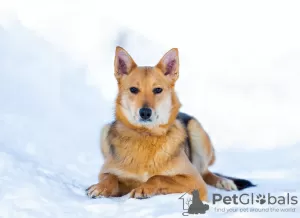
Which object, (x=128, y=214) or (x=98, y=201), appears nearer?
(x=128, y=214)

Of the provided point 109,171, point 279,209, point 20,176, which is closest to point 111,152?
point 109,171

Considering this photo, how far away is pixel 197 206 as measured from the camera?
5211 mm

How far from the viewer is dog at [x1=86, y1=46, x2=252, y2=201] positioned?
19.6 ft

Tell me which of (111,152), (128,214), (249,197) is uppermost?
(111,152)

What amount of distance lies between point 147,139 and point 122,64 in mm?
927

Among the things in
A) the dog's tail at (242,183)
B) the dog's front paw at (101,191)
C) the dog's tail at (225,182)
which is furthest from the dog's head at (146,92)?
the dog's tail at (242,183)

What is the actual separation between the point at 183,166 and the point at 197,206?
0.98 m

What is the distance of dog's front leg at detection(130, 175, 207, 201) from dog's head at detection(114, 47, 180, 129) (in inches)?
24.9

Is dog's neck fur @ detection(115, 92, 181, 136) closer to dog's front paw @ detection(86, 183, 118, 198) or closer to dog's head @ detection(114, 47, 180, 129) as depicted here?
dog's head @ detection(114, 47, 180, 129)

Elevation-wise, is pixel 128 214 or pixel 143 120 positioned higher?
pixel 143 120

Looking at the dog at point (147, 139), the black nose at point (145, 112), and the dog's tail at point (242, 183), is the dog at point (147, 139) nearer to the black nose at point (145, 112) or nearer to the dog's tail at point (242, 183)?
the black nose at point (145, 112)

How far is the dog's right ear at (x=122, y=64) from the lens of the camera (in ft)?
21.0

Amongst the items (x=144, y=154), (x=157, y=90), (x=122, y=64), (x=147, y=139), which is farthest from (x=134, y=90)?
(x=144, y=154)

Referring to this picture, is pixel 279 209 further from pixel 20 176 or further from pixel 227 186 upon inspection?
pixel 20 176
